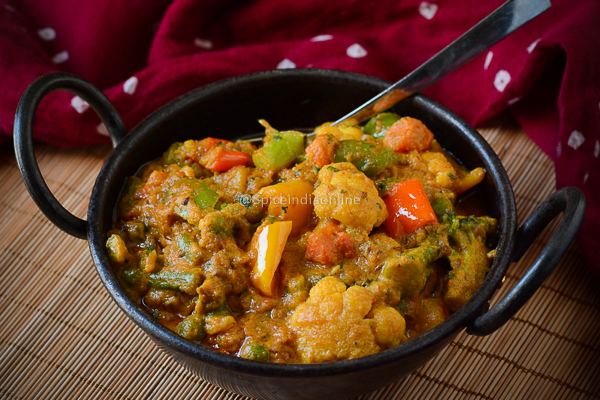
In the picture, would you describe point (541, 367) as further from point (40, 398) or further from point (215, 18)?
point (215, 18)

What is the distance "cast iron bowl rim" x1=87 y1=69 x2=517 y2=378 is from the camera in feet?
5.24

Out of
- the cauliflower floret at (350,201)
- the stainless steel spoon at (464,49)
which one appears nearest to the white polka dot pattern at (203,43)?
the stainless steel spoon at (464,49)

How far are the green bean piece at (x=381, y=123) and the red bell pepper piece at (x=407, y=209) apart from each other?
0.46 m

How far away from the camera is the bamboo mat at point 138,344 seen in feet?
7.26

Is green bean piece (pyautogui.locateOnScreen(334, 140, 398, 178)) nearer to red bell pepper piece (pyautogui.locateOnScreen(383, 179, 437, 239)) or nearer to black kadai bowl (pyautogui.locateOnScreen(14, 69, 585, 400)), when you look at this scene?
red bell pepper piece (pyautogui.locateOnScreen(383, 179, 437, 239))

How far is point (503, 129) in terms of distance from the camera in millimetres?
3033

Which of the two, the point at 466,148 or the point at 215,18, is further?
the point at 215,18

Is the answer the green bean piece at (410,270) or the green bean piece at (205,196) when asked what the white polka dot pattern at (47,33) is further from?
the green bean piece at (410,270)

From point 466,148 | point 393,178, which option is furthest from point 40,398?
point 466,148

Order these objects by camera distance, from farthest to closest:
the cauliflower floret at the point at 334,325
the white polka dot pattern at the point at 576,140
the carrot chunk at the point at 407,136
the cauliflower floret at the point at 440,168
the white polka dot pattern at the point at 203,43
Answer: the white polka dot pattern at the point at 203,43
the white polka dot pattern at the point at 576,140
the carrot chunk at the point at 407,136
the cauliflower floret at the point at 440,168
the cauliflower floret at the point at 334,325

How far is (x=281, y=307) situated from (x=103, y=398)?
3.12 feet

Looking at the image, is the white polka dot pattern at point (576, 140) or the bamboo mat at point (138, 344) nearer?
the bamboo mat at point (138, 344)

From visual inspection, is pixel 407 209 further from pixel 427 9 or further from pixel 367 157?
pixel 427 9

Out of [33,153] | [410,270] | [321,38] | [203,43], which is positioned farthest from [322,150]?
[203,43]
